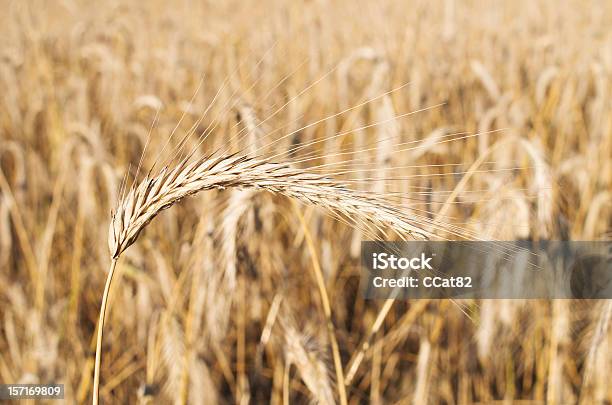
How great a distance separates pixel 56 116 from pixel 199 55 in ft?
3.47

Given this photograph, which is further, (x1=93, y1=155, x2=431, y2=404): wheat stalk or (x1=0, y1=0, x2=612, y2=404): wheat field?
(x1=0, y1=0, x2=612, y2=404): wheat field

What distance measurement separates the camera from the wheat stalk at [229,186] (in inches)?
26.3

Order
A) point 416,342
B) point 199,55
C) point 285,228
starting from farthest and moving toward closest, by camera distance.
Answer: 1. point 199,55
2. point 285,228
3. point 416,342

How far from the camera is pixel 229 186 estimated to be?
0.70 metres

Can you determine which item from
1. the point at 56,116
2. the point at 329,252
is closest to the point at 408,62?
the point at 329,252

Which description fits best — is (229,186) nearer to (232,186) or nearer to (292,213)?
(232,186)

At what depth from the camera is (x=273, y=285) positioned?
162 cm

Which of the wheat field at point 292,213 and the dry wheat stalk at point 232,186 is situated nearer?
the dry wheat stalk at point 232,186

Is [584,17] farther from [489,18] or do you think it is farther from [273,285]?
[273,285]

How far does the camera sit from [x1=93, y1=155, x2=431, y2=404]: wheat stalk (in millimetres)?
669

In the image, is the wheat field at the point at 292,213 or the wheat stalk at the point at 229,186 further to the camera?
the wheat field at the point at 292,213

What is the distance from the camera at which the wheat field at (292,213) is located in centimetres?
100

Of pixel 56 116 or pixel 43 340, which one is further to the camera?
pixel 56 116

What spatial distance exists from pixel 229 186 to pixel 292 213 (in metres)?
0.95
